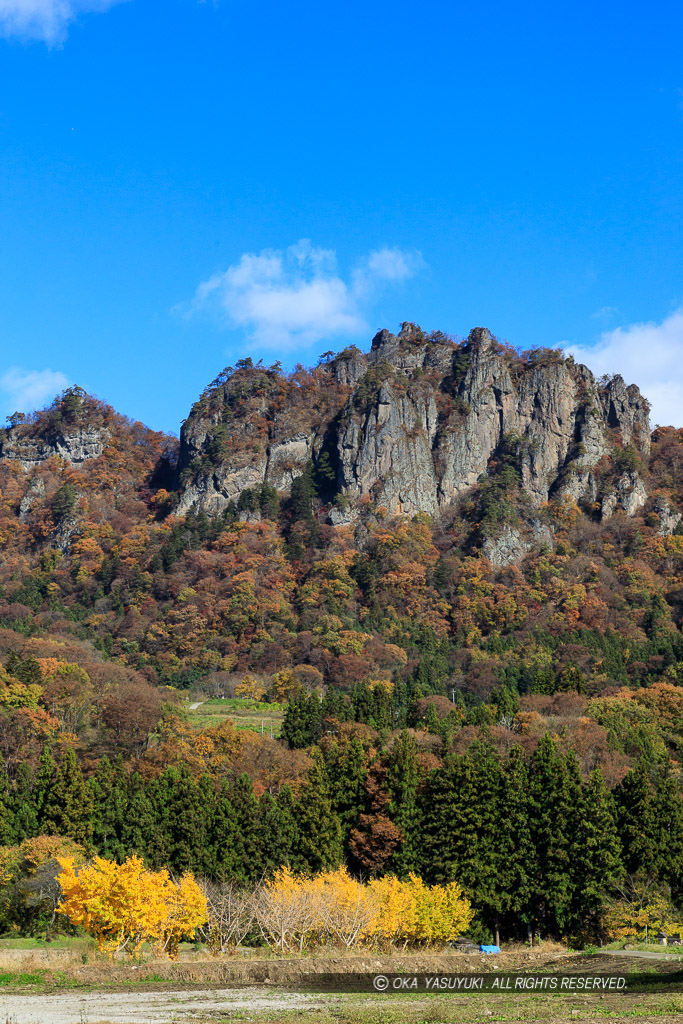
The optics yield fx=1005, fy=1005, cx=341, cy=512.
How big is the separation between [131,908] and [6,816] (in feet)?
74.1

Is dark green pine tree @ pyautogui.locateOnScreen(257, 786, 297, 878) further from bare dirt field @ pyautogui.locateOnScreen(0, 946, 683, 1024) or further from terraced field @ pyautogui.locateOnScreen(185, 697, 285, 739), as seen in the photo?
terraced field @ pyautogui.locateOnScreen(185, 697, 285, 739)

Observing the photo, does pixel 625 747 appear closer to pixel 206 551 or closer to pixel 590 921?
pixel 590 921

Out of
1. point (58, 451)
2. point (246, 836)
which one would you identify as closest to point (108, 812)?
point (246, 836)

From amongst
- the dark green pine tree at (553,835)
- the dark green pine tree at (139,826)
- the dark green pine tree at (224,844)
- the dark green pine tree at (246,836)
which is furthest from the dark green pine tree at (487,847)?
the dark green pine tree at (139,826)

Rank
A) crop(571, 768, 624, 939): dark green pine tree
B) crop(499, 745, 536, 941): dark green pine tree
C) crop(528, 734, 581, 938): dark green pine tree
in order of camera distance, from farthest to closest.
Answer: crop(499, 745, 536, 941): dark green pine tree < crop(528, 734, 581, 938): dark green pine tree < crop(571, 768, 624, 939): dark green pine tree

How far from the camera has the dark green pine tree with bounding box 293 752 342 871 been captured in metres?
54.8

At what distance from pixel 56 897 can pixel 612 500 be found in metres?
128

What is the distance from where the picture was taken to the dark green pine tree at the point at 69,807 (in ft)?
184

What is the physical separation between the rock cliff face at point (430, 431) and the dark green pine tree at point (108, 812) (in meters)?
103

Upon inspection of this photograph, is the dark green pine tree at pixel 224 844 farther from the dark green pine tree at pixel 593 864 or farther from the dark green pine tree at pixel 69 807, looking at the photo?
the dark green pine tree at pixel 593 864

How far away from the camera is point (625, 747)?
7206 cm

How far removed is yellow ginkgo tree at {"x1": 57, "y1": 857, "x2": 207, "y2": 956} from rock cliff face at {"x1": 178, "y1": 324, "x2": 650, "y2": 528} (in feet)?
406

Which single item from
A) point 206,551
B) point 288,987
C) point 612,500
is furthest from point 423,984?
point 612,500

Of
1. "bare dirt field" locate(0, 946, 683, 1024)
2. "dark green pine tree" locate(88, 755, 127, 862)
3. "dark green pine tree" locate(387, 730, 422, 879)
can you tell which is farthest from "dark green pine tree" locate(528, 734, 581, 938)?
"dark green pine tree" locate(88, 755, 127, 862)
